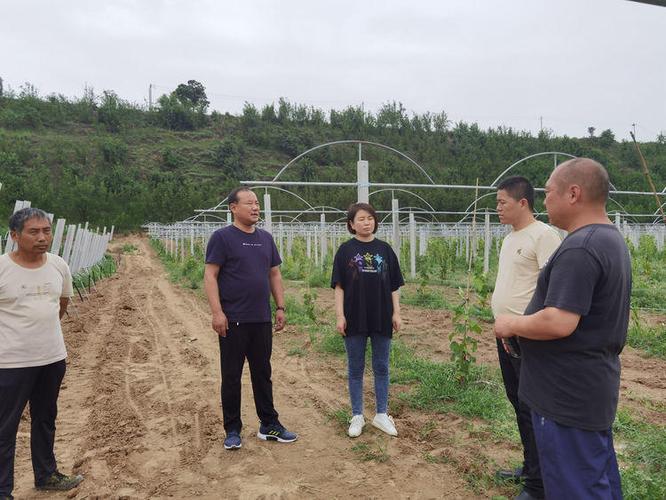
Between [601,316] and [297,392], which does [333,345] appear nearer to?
[297,392]

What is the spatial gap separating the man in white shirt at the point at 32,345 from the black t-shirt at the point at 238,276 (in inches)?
37.4

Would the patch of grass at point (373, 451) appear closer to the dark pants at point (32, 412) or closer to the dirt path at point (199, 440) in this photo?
the dirt path at point (199, 440)

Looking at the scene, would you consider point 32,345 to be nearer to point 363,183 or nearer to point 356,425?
point 356,425

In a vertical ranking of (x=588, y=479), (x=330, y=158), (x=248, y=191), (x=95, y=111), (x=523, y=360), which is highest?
(x=95, y=111)

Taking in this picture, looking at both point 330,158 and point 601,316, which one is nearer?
point 601,316

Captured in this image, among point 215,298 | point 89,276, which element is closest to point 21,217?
point 215,298

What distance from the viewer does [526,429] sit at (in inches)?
108

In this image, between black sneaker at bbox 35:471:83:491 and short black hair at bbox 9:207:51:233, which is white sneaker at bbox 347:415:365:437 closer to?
black sneaker at bbox 35:471:83:491

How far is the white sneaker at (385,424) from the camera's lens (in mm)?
3603

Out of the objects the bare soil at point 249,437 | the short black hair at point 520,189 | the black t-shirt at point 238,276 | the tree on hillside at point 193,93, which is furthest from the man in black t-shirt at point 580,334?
the tree on hillside at point 193,93

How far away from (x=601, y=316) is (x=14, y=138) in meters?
56.8

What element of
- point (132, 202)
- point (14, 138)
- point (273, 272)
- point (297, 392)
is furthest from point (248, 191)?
point (14, 138)

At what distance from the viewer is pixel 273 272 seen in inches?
150

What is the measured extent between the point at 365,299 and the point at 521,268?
46.6 inches
